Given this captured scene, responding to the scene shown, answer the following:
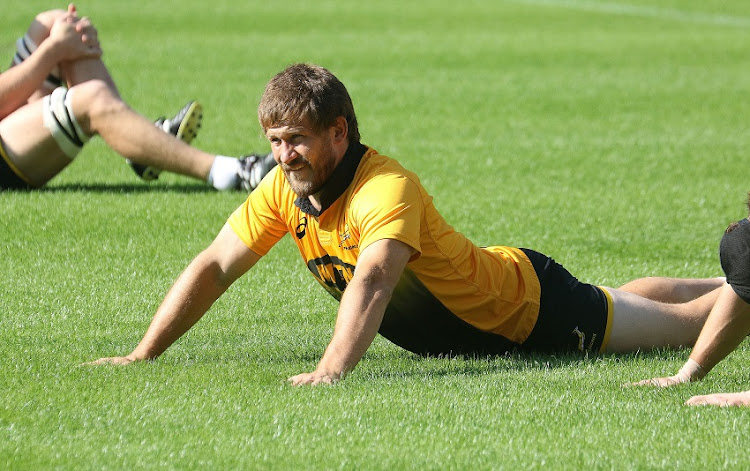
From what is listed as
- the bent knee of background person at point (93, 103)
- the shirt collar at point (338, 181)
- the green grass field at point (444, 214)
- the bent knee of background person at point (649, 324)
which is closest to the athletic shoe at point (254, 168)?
the green grass field at point (444, 214)

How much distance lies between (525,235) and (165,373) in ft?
12.4

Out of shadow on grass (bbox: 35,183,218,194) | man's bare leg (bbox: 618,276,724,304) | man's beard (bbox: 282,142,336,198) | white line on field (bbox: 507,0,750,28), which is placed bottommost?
white line on field (bbox: 507,0,750,28)

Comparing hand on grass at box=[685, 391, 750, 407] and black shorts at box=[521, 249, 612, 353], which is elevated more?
hand on grass at box=[685, 391, 750, 407]

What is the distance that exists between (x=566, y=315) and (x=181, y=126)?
4.49 meters

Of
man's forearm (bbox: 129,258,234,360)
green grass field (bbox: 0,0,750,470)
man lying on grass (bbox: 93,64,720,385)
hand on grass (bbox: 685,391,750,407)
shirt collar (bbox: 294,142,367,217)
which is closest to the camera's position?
green grass field (bbox: 0,0,750,470)

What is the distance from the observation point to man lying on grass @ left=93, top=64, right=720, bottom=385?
187 inches

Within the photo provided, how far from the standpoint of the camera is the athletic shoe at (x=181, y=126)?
30.2 feet

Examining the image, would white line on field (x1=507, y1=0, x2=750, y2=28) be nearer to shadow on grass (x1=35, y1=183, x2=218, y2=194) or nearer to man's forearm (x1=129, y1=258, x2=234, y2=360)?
shadow on grass (x1=35, y1=183, x2=218, y2=194)

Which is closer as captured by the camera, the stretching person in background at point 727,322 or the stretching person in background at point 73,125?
the stretching person in background at point 727,322

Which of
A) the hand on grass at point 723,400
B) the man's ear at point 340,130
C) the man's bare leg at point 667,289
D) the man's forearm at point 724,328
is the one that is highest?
the man's ear at point 340,130

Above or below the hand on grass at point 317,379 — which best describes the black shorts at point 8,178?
below

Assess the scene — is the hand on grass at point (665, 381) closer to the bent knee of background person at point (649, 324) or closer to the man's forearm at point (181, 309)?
the bent knee of background person at point (649, 324)

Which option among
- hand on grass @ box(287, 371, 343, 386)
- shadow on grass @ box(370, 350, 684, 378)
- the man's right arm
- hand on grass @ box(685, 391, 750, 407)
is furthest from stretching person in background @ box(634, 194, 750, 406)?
the man's right arm

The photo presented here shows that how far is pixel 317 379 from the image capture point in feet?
15.4
